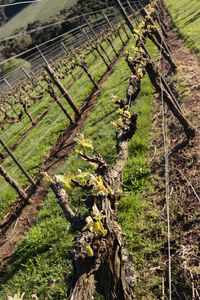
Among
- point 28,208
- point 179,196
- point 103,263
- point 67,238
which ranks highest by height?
point 103,263

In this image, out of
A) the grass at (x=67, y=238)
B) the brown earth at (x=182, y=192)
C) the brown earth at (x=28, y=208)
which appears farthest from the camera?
the brown earth at (x=28, y=208)

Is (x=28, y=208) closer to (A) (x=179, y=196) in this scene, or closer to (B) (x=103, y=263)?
(A) (x=179, y=196)

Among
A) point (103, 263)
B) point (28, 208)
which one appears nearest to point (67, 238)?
point (103, 263)

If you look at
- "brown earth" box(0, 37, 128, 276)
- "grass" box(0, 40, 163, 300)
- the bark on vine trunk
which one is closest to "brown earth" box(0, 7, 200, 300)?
"brown earth" box(0, 37, 128, 276)

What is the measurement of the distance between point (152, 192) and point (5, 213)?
5377 mm

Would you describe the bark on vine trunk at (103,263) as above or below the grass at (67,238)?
above

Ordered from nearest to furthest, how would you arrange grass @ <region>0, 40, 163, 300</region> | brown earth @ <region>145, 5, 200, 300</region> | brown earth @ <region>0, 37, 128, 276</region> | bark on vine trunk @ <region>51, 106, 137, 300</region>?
1. bark on vine trunk @ <region>51, 106, 137, 300</region>
2. brown earth @ <region>145, 5, 200, 300</region>
3. grass @ <region>0, 40, 163, 300</region>
4. brown earth @ <region>0, 37, 128, 276</region>

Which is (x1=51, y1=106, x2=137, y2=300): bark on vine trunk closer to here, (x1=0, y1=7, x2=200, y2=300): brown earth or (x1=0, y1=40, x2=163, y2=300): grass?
(x1=0, y1=7, x2=200, y2=300): brown earth

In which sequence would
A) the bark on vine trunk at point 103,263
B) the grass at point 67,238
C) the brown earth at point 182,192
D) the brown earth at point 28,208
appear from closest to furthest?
the bark on vine trunk at point 103,263, the brown earth at point 182,192, the grass at point 67,238, the brown earth at point 28,208

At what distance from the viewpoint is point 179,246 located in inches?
117

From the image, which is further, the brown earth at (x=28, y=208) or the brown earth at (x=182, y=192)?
the brown earth at (x=28, y=208)

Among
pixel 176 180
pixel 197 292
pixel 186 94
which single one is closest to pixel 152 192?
pixel 176 180

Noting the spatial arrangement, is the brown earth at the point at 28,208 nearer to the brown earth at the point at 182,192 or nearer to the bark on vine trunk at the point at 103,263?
the brown earth at the point at 182,192

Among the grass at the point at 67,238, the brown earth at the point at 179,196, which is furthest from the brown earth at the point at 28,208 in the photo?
the grass at the point at 67,238
